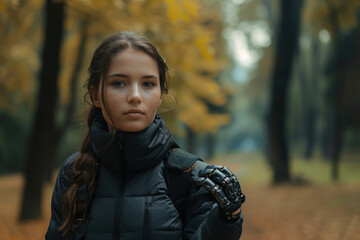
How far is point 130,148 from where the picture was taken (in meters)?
1.88

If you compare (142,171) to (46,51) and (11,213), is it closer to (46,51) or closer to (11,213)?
(46,51)

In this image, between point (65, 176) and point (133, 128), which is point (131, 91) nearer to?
point (133, 128)

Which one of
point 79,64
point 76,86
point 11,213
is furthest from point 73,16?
point 11,213

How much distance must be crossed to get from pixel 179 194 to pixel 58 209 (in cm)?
63

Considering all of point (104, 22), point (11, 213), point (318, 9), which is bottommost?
point (11, 213)

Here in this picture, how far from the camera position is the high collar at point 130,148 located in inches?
73.9

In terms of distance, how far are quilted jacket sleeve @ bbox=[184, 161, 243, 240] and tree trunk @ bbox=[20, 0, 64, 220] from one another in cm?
613

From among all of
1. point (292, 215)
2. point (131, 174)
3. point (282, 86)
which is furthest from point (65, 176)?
point (282, 86)

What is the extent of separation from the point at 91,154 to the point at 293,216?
23.2ft

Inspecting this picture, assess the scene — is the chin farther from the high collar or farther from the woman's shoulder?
the woman's shoulder

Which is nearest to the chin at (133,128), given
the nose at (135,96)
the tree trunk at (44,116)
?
the nose at (135,96)

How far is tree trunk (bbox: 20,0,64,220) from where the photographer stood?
7.38m

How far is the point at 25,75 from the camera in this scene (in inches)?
409

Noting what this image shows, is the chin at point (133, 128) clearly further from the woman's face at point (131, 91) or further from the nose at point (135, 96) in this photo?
the nose at point (135, 96)
